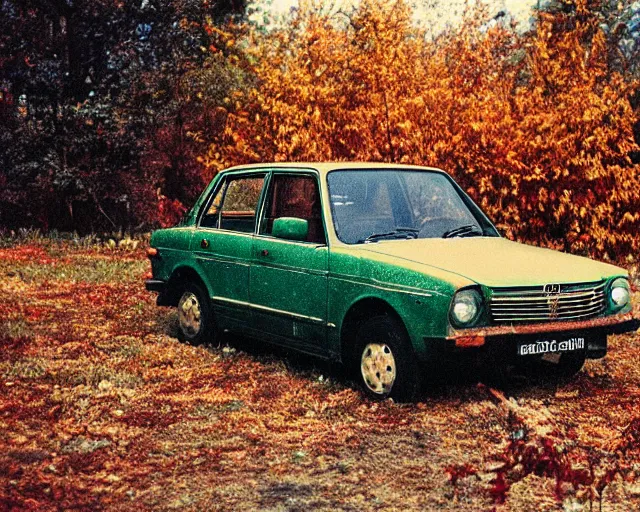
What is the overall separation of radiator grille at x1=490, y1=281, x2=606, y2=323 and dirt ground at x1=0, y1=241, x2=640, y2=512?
0.68m

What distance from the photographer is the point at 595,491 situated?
5.26m

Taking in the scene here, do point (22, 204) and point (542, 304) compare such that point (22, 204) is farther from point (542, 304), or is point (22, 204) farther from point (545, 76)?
point (542, 304)

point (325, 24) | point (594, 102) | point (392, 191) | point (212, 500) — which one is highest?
point (325, 24)

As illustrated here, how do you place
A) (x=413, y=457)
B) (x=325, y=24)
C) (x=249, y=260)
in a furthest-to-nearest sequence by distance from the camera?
(x=325, y=24), (x=249, y=260), (x=413, y=457)

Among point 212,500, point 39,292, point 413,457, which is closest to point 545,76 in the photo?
point 39,292

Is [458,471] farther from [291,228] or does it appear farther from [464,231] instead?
[464,231]

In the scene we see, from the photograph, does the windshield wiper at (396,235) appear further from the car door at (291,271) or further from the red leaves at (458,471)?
the red leaves at (458,471)

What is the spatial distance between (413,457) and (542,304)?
1666 millimetres

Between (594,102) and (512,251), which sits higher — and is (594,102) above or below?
above

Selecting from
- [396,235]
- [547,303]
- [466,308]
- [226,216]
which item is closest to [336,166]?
[396,235]

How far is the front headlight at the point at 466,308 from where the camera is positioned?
666 cm

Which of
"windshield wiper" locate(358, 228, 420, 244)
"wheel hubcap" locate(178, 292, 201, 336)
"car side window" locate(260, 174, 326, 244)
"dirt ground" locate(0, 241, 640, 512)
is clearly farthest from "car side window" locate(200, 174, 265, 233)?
"windshield wiper" locate(358, 228, 420, 244)

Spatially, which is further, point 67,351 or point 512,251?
point 67,351

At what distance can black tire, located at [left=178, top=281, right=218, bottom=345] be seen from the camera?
9.34 meters
